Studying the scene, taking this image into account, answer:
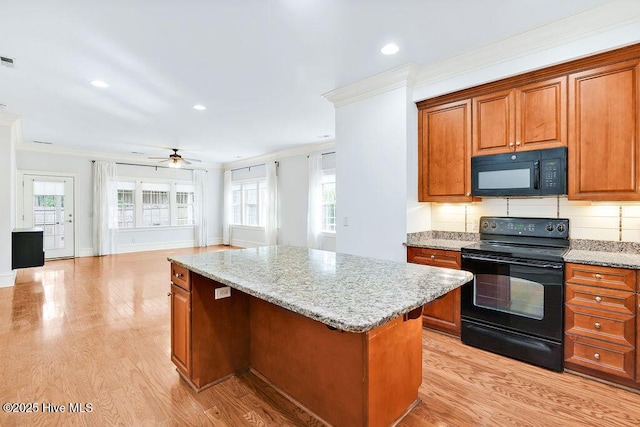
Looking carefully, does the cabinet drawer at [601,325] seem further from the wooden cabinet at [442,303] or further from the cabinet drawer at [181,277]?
the cabinet drawer at [181,277]

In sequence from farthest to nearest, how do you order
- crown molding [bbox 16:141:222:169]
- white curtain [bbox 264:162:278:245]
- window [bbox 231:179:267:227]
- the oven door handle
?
window [bbox 231:179:267:227]
white curtain [bbox 264:162:278:245]
crown molding [bbox 16:141:222:169]
the oven door handle

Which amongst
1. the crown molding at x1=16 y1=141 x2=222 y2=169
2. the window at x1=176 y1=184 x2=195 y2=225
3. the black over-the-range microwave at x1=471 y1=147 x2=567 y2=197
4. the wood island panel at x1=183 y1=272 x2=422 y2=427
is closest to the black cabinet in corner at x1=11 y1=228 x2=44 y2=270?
the crown molding at x1=16 y1=141 x2=222 y2=169

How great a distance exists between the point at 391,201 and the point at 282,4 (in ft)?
6.72

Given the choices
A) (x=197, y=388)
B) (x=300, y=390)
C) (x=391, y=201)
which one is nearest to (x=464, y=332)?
(x=391, y=201)

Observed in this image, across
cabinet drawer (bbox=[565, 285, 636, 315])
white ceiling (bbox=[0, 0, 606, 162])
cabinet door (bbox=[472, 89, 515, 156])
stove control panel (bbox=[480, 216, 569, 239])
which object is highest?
white ceiling (bbox=[0, 0, 606, 162])

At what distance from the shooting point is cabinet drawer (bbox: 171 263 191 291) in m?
2.05

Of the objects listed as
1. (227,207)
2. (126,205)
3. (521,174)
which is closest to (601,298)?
(521,174)

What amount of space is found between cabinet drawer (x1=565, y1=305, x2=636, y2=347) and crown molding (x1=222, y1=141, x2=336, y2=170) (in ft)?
16.5

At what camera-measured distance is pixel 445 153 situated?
317 centimetres

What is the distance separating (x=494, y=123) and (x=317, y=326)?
2.48m

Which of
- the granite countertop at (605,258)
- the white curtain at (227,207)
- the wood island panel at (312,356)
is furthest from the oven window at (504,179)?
the white curtain at (227,207)

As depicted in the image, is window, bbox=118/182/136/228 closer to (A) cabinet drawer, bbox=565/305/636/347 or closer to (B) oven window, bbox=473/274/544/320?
(B) oven window, bbox=473/274/544/320

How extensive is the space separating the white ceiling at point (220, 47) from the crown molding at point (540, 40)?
9cm

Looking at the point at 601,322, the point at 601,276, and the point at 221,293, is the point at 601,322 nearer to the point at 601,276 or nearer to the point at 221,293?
the point at 601,276
